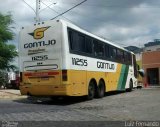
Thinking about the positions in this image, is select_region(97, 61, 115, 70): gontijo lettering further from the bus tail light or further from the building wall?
the building wall

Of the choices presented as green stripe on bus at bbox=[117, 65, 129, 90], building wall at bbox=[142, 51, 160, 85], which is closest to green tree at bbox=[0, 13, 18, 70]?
green stripe on bus at bbox=[117, 65, 129, 90]

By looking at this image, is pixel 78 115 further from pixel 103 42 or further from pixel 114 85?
pixel 114 85

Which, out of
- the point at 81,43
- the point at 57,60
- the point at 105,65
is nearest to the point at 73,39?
the point at 81,43

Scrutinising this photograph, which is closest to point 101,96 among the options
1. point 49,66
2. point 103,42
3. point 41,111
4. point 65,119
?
point 103,42

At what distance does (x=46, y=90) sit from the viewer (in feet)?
60.4

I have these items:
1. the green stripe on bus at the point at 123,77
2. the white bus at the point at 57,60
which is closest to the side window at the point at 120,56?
the green stripe on bus at the point at 123,77

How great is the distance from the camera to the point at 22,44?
64.1ft

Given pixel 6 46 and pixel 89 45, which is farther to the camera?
pixel 6 46

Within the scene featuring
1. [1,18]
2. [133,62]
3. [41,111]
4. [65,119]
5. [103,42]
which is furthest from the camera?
[1,18]

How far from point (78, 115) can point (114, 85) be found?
38.5ft

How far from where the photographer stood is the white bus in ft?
59.6

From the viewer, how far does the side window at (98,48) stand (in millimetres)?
22028

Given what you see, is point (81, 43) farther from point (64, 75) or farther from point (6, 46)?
point (6, 46)

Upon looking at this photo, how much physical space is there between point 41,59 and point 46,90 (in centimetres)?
148
